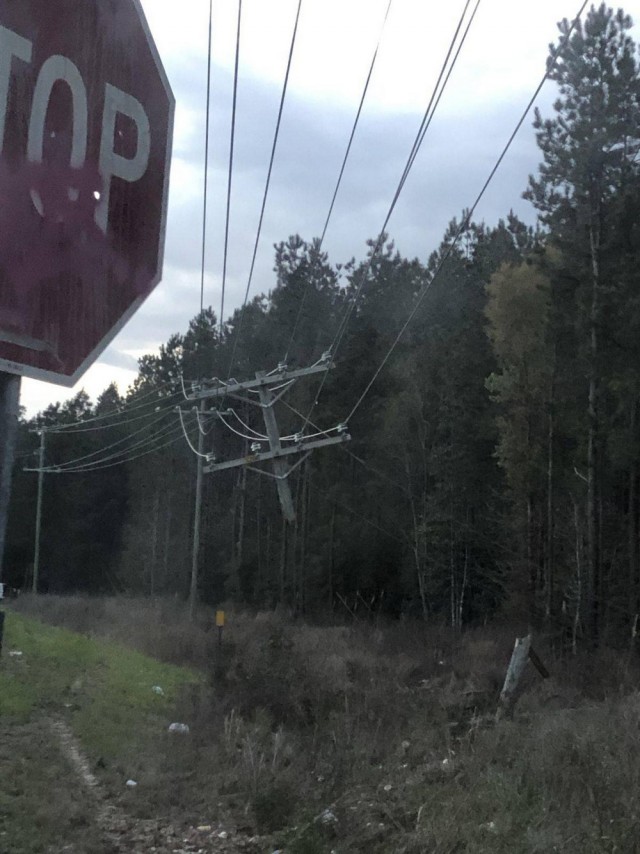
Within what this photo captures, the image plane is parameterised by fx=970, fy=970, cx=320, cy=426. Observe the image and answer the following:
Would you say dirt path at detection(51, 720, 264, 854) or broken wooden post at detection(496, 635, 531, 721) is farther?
broken wooden post at detection(496, 635, 531, 721)

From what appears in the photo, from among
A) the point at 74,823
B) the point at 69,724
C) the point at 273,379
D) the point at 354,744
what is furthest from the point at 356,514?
the point at 74,823

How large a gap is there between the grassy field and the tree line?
23.9 feet

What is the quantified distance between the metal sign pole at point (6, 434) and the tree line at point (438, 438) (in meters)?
17.4

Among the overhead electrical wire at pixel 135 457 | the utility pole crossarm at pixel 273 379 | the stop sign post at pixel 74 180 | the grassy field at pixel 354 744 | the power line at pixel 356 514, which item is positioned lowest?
the grassy field at pixel 354 744

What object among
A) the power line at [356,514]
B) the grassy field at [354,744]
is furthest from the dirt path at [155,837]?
the power line at [356,514]

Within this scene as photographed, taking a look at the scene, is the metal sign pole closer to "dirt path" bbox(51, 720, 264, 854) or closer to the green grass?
the green grass

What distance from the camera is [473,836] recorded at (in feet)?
23.3

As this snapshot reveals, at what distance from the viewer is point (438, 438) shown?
4372cm

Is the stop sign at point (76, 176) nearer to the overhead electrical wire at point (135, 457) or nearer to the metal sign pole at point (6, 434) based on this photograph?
the metal sign pole at point (6, 434)

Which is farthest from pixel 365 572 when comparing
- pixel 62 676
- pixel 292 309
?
pixel 62 676

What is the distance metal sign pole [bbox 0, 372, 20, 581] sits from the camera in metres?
1.90

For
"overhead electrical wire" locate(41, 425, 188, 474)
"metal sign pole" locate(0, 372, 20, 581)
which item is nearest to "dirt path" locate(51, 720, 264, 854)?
"metal sign pole" locate(0, 372, 20, 581)

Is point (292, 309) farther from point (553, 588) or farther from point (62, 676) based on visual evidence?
point (62, 676)

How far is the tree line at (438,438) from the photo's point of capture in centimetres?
2761
